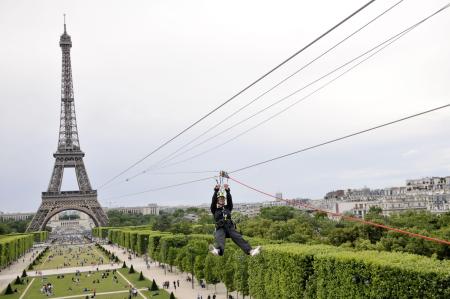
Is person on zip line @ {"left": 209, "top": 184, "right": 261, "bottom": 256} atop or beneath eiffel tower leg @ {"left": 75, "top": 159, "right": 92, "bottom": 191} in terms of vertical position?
beneath

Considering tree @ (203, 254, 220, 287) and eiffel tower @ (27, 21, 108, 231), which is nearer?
tree @ (203, 254, 220, 287)

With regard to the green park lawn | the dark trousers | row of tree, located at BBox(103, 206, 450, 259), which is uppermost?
the dark trousers

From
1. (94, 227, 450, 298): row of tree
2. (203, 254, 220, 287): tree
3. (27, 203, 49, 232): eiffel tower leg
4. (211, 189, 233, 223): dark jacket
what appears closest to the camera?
(211, 189, 233, 223): dark jacket

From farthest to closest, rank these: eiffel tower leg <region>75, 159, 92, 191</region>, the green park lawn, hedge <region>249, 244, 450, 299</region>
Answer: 1. eiffel tower leg <region>75, 159, 92, 191</region>
2. the green park lawn
3. hedge <region>249, 244, 450, 299</region>

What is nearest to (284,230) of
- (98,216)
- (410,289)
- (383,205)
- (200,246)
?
(200,246)

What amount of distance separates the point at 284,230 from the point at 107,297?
93.3 ft

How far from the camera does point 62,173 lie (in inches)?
4296

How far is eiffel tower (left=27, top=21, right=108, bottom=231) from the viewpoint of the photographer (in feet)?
346

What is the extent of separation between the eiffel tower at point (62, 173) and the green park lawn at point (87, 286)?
51.0 metres

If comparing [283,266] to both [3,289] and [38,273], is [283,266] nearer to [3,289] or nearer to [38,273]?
[3,289]

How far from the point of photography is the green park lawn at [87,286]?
43.7 meters

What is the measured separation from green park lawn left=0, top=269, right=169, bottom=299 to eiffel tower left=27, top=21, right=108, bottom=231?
51.0 m

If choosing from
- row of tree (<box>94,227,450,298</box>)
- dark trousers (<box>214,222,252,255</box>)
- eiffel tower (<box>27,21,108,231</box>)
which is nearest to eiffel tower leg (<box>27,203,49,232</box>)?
eiffel tower (<box>27,21,108,231</box>)

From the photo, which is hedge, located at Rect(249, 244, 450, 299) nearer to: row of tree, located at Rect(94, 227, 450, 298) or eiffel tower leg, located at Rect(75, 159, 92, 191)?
row of tree, located at Rect(94, 227, 450, 298)
